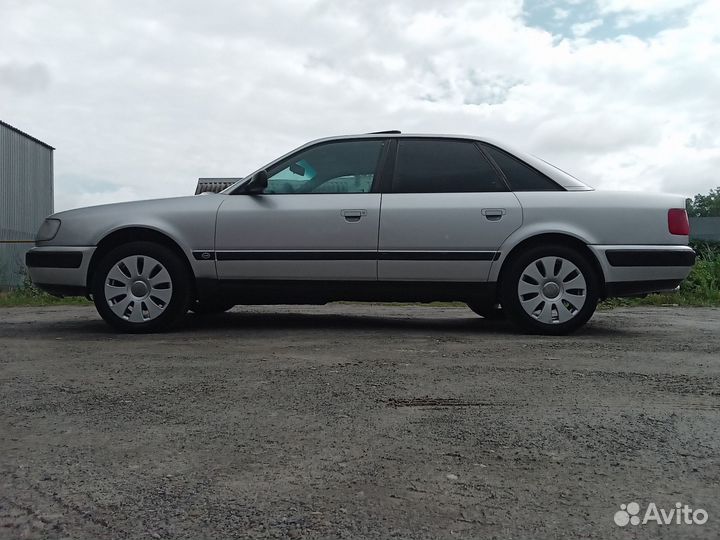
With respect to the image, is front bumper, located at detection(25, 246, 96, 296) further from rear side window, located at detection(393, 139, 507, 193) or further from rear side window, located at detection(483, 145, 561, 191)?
rear side window, located at detection(483, 145, 561, 191)

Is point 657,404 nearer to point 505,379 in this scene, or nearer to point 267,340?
point 505,379

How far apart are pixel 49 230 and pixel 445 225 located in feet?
Answer: 10.3

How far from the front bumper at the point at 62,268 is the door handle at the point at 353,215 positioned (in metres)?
1.97

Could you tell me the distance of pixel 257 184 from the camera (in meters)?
5.41

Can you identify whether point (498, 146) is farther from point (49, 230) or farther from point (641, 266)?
point (49, 230)

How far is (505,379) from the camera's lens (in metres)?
3.46

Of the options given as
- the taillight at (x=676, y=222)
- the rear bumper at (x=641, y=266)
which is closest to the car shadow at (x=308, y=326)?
the rear bumper at (x=641, y=266)

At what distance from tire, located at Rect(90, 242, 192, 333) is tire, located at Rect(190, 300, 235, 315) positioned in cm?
90

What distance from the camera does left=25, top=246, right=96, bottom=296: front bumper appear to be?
5477mm

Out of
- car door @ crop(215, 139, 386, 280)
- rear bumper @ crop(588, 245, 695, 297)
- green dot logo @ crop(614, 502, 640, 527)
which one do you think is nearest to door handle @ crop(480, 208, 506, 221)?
rear bumper @ crop(588, 245, 695, 297)

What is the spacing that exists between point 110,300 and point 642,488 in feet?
14.3

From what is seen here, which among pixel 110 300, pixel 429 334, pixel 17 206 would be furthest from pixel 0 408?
pixel 17 206

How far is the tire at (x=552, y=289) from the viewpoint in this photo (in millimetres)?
5180

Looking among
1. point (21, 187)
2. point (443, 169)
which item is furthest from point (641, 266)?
point (21, 187)
